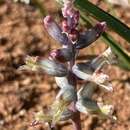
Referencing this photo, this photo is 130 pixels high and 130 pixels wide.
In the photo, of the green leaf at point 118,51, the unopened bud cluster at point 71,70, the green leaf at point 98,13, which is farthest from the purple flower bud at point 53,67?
the green leaf at point 118,51

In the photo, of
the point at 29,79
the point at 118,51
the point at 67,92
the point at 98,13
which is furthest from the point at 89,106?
the point at 29,79

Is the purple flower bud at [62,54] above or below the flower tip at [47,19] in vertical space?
below

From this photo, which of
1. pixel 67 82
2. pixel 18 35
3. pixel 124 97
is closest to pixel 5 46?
pixel 18 35

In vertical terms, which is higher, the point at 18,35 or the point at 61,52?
the point at 61,52

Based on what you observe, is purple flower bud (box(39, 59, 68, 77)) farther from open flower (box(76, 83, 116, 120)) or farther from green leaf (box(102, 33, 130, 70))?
green leaf (box(102, 33, 130, 70))

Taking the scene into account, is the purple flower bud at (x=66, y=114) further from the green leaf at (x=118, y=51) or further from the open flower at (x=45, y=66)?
the green leaf at (x=118, y=51)

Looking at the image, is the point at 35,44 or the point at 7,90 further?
the point at 35,44

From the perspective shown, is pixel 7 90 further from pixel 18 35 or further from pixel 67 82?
pixel 67 82
